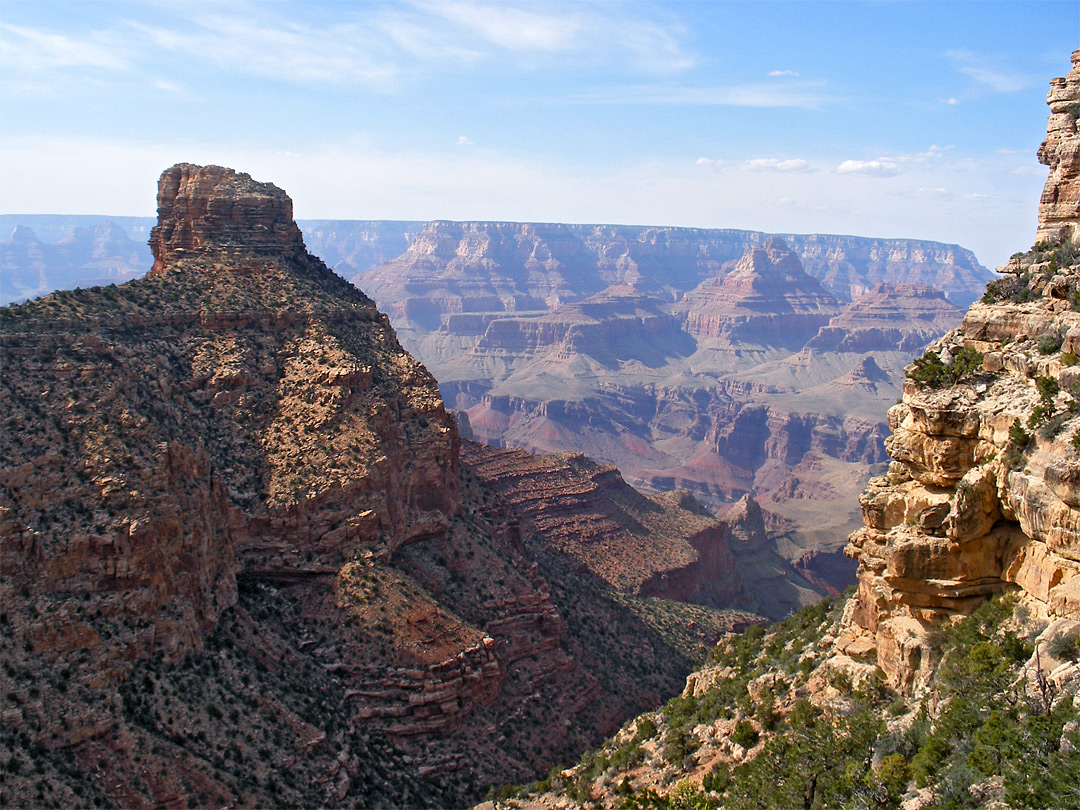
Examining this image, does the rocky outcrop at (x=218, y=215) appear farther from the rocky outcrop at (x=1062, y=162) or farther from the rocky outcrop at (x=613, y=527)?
the rocky outcrop at (x=1062, y=162)

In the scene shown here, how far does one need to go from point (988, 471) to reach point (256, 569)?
3405 cm

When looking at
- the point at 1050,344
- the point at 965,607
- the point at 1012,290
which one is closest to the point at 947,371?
the point at 1050,344

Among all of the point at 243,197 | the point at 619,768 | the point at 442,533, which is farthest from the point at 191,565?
the point at 243,197

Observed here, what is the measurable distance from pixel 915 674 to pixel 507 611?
96.6 ft

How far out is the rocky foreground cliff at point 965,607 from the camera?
2044cm

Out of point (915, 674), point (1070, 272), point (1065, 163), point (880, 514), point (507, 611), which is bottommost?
point (507, 611)

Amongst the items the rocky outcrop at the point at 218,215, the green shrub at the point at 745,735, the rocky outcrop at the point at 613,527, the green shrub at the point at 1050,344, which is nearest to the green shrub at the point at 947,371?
the green shrub at the point at 1050,344

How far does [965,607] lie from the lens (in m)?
24.5

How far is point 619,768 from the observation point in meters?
35.8

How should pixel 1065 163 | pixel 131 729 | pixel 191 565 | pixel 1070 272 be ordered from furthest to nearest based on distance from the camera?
pixel 191 565 < pixel 131 729 < pixel 1065 163 < pixel 1070 272

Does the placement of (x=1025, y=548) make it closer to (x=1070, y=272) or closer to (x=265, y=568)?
(x=1070, y=272)

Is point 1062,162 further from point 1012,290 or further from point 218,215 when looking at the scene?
point 218,215

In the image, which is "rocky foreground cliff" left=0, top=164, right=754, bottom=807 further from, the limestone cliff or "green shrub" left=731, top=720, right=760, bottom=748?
the limestone cliff

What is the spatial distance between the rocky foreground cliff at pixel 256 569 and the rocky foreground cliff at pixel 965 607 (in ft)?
50.0
